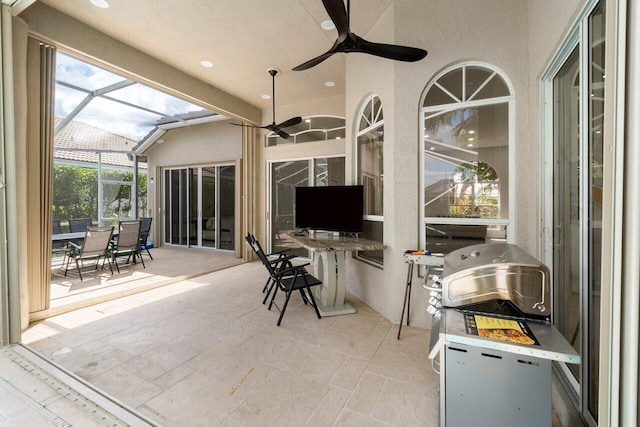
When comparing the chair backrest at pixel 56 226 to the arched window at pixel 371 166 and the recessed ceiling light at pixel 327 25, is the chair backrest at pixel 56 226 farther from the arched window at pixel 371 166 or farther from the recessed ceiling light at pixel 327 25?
the recessed ceiling light at pixel 327 25

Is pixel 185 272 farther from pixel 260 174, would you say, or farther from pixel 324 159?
pixel 324 159

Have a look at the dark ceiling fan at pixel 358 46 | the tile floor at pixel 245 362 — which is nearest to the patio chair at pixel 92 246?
the tile floor at pixel 245 362

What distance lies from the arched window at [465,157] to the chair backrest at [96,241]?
5267mm

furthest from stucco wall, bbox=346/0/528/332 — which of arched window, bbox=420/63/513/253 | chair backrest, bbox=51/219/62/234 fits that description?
chair backrest, bbox=51/219/62/234

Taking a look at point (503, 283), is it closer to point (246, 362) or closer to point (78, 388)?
point (246, 362)

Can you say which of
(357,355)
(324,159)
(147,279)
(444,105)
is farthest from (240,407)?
(324,159)

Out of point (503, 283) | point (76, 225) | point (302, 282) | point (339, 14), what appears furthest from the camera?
point (76, 225)

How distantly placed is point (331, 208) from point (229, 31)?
2.65m

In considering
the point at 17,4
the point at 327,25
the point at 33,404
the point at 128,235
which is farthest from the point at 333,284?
the point at 128,235

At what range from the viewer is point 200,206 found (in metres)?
7.64

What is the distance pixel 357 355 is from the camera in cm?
240

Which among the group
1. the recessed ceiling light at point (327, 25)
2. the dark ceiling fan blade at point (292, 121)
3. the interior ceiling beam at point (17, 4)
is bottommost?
the dark ceiling fan blade at point (292, 121)

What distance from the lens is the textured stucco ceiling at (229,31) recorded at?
299 cm

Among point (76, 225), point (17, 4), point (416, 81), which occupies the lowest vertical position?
point (76, 225)
